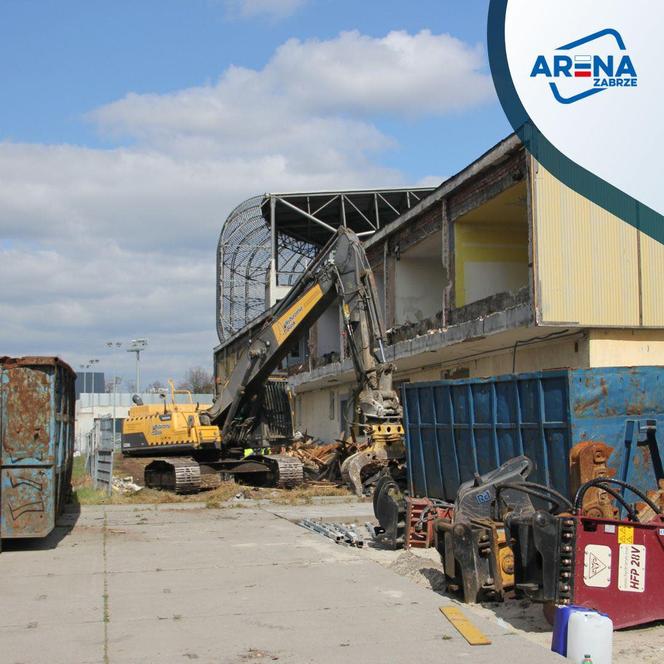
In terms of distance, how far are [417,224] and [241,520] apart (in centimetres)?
1307

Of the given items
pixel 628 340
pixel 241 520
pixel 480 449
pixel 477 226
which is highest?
pixel 477 226

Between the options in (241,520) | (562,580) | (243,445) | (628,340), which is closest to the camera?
(562,580)

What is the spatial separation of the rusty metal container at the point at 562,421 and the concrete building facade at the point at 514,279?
5.89m

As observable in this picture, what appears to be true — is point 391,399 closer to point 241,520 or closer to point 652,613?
point 241,520

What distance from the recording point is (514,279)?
24.5 metres

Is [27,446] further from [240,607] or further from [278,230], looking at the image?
[278,230]

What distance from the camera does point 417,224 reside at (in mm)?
25688

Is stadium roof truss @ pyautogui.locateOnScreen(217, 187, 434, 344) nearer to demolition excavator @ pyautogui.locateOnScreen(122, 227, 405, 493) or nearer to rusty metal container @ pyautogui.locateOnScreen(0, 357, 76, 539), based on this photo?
demolition excavator @ pyautogui.locateOnScreen(122, 227, 405, 493)

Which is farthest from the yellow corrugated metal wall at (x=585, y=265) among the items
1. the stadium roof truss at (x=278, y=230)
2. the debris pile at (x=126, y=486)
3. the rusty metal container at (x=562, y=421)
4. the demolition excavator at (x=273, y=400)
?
the stadium roof truss at (x=278, y=230)

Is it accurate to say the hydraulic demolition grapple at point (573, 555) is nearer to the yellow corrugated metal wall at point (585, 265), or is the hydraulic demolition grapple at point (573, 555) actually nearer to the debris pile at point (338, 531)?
the debris pile at point (338, 531)

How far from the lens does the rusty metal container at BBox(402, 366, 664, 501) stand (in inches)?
413

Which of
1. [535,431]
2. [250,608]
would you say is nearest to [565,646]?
[250,608]

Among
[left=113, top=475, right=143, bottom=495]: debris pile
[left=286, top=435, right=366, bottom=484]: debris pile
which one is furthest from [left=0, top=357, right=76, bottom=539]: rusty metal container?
[left=113, top=475, right=143, bottom=495]: debris pile

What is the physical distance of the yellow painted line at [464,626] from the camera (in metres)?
6.77
